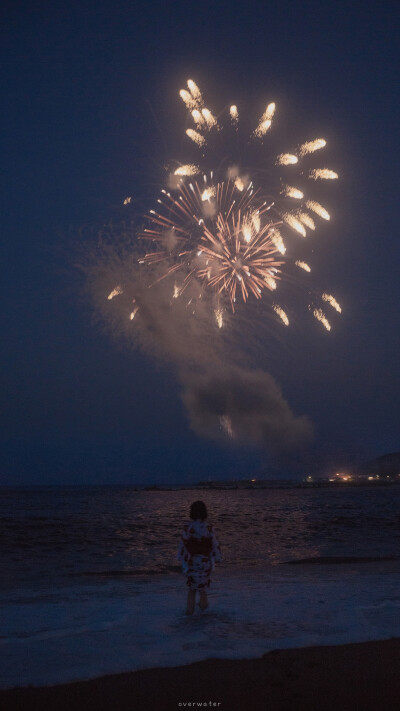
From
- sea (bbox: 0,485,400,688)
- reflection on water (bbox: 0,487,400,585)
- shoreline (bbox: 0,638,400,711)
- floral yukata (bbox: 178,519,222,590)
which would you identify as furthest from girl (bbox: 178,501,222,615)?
reflection on water (bbox: 0,487,400,585)

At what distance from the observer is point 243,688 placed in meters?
4.89

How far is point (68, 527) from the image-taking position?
1178 inches

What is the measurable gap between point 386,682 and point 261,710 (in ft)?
5.00

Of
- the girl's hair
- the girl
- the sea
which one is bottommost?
the sea

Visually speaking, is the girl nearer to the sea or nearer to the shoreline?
the sea

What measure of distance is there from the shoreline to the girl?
2429mm

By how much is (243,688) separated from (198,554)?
3.40 m

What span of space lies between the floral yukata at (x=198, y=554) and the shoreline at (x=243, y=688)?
2426 mm

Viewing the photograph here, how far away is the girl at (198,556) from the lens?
8195 millimetres

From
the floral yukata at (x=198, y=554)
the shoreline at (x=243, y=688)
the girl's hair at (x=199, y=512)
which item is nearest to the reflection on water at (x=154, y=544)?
the floral yukata at (x=198, y=554)

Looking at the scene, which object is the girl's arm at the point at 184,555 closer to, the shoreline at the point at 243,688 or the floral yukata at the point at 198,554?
the floral yukata at the point at 198,554

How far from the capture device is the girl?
26.9ft

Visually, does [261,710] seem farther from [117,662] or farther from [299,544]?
[299,544]

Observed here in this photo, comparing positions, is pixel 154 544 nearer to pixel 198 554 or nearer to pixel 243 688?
pixel 198 554
